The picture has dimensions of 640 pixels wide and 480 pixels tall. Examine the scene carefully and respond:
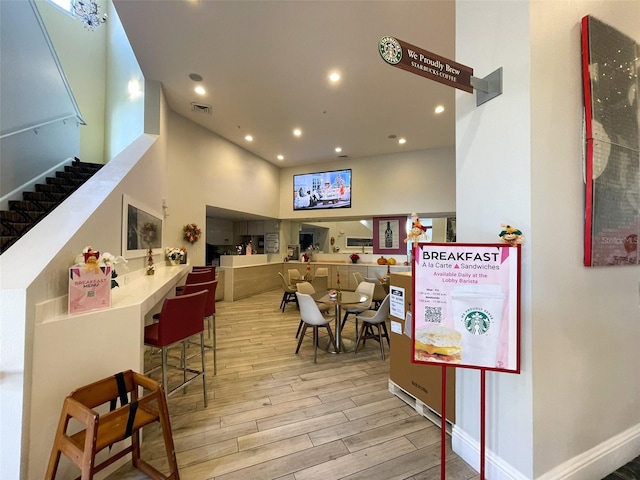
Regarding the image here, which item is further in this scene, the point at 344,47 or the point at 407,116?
the point at 407,116

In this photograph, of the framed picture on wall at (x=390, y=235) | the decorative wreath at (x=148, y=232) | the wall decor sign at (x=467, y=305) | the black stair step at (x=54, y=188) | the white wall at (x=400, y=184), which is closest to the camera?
the wall decor sign at (x=467, y=305)

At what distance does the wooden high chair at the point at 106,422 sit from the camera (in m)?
1.15

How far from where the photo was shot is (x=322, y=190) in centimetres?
804

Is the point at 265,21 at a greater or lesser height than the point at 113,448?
greater

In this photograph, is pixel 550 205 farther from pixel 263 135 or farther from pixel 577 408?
pixel 263 135

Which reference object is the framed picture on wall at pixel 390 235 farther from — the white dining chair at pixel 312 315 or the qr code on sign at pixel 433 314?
the qr code on sign at pixel 433 314

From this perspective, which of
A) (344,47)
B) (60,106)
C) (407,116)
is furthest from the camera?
(407,116)

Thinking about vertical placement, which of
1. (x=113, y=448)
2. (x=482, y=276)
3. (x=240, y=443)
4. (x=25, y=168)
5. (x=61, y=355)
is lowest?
(x=240, y=443)

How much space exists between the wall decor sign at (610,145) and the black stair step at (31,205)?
18.6 ft

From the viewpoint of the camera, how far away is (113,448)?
1635 millimetres

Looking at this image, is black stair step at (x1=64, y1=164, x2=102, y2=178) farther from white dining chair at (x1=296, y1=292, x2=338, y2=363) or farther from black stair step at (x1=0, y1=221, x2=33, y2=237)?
white dining chair at (x1=296, y1=292, x2=338, y2=363)

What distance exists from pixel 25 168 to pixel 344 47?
4770mm

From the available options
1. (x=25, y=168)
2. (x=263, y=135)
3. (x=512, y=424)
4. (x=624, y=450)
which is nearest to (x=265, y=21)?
(x=263, y=135)

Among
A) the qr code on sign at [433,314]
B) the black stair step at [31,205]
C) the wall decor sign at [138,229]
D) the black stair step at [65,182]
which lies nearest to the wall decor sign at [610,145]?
the qr code on sign at [433,314]
